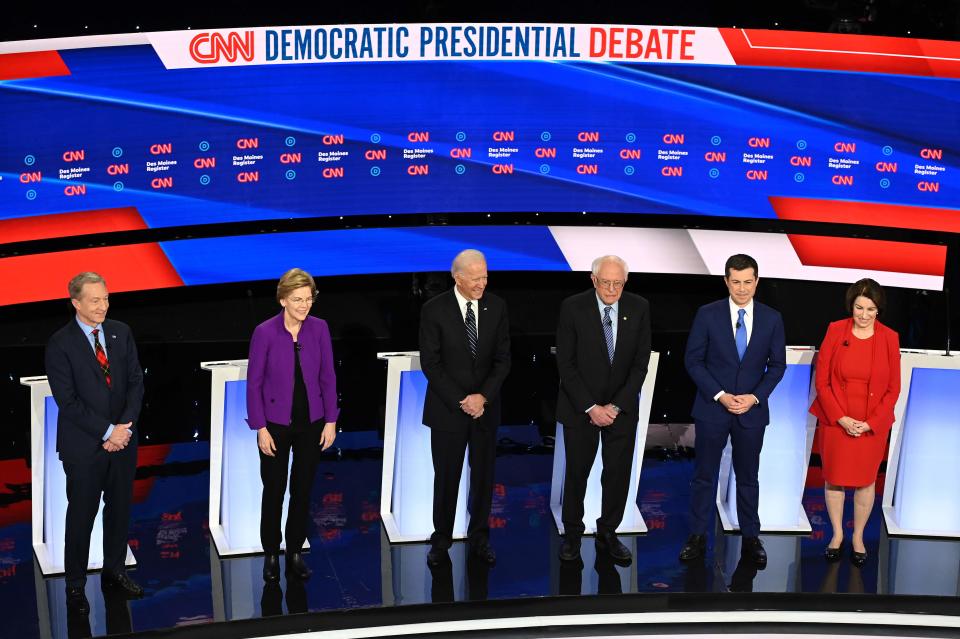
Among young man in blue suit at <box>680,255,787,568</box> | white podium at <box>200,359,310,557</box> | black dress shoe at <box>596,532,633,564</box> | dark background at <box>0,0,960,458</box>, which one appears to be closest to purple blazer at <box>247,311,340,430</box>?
white podium at <box>200,359,310,557</box>

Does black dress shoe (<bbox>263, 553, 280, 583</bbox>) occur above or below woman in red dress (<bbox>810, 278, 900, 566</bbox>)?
below

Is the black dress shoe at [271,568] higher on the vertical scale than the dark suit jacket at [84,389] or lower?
lower

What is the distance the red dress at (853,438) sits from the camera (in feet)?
16.1

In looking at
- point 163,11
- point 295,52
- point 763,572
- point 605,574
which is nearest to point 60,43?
point 163,11

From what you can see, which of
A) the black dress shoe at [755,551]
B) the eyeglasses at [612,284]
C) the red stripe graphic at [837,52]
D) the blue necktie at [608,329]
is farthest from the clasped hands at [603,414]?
the red stripe graphic at [837,52]

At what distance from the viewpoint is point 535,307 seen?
834 centimetres

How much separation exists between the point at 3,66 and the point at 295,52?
164 cm

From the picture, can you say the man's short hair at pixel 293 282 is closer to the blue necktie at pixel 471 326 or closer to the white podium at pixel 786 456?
the blue necktie at pixel 471 326

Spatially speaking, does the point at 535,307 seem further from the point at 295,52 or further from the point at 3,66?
the point at 3,66

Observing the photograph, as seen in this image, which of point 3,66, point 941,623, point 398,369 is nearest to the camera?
point 941,623

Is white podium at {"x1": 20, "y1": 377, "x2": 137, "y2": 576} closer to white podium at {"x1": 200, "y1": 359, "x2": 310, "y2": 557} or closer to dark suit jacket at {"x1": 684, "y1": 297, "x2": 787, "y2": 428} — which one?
white podium at {"x1": 200, "y1": 359, "x2": 310, "y2": 557}

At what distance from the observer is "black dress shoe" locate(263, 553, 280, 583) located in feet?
15.7

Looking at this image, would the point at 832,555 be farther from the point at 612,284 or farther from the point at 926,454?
the point at 612,284

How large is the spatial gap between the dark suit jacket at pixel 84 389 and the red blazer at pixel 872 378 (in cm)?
281
